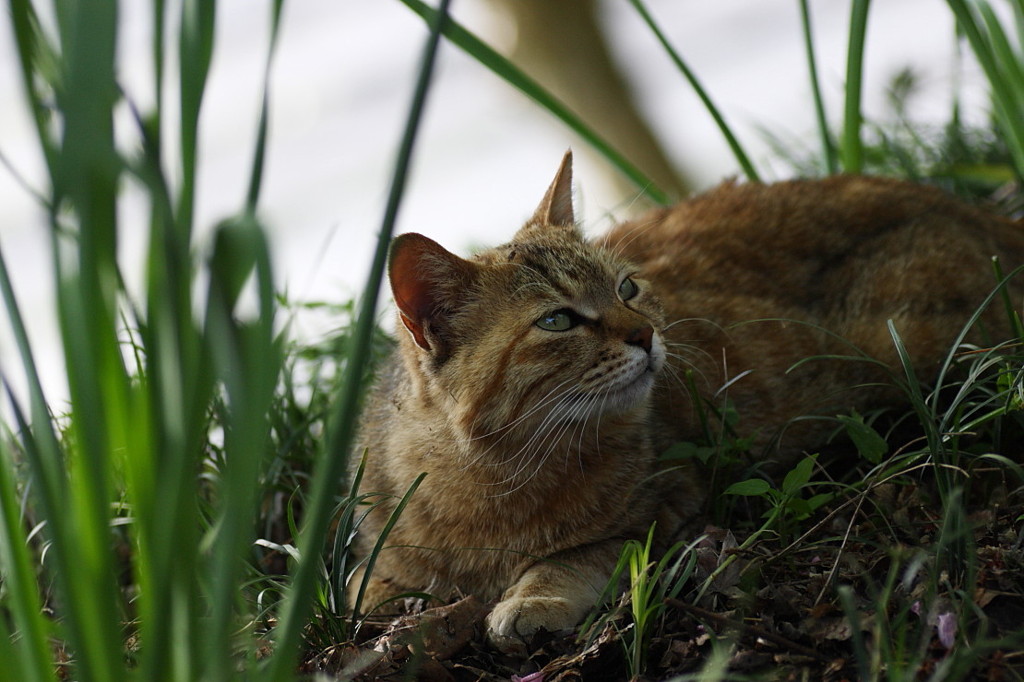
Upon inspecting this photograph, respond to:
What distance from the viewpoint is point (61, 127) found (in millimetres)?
1116

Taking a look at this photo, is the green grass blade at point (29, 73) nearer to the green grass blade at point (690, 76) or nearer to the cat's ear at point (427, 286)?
the cat's ear at point (427, 286)

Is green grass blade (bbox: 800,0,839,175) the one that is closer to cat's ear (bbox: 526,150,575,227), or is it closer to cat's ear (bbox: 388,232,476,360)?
cat's ear (bbox: 526,150,575,227)

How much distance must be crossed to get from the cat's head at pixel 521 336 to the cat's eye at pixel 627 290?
3 cm

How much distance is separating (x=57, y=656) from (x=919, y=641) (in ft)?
5.79

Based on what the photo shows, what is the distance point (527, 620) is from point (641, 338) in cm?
66

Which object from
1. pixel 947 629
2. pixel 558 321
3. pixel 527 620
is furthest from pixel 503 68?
pixel 947 629

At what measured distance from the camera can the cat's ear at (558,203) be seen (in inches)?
102

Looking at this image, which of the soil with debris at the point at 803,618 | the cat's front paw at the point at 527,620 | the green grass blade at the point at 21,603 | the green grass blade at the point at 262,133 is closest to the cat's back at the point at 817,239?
the soil with debris at the point at 803,618

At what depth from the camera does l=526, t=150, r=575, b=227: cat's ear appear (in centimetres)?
258

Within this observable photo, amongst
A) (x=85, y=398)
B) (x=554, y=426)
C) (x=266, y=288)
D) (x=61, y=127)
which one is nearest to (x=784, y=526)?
(x=554, y=426)

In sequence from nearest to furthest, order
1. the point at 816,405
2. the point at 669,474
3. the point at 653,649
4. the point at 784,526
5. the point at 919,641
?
the point at 919,641, the point at 653,649, the point at 784,526, the point at 669,474, the point at 816,405

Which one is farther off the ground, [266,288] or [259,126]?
[259,126]

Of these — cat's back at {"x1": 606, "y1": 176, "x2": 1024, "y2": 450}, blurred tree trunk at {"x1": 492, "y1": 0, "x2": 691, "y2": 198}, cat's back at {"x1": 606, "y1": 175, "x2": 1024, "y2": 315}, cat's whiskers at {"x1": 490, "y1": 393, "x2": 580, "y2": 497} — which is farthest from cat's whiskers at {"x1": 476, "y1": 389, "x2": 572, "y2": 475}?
blurred tree trunk at {"x1": 492, "y1": 0, "x2": 691, "y2": 198}

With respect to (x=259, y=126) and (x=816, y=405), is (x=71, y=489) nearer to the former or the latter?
(x=259, y=126)
